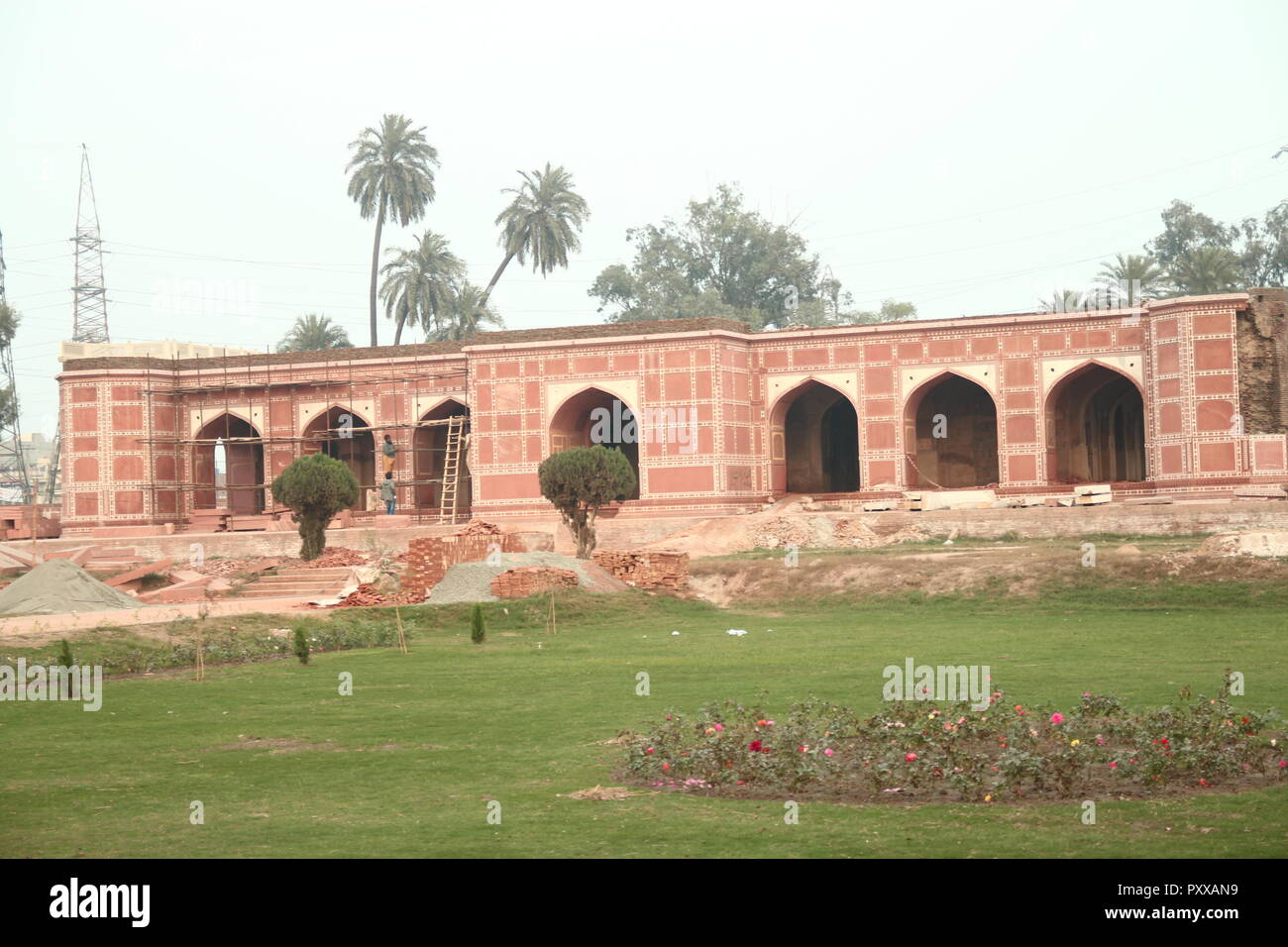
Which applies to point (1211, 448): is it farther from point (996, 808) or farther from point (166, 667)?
point (996, 808)

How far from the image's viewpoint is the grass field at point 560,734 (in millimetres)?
8664

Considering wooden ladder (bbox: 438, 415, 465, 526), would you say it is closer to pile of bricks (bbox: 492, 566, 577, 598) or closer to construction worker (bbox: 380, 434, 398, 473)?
construction worker (bbox: 380, 434, 398, 473)

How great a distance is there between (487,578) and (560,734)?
14.5 m

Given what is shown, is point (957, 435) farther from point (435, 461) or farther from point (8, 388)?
point (8, 388)

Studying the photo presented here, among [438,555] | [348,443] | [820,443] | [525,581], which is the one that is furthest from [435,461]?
[525,581]

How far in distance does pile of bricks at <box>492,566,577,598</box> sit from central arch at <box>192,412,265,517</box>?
21.1 m

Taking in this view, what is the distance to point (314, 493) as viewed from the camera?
116ft

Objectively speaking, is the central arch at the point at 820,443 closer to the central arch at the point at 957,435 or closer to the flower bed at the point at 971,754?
the central arch at the point at 957,435

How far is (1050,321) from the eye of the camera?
127 feet

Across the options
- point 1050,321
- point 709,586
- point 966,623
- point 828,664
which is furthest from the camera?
point 1050,321

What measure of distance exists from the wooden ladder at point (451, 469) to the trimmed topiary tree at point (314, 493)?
19.2 ft

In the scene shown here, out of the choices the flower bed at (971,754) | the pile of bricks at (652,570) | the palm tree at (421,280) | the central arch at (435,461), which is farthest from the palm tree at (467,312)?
the flower bed at (971,754)
